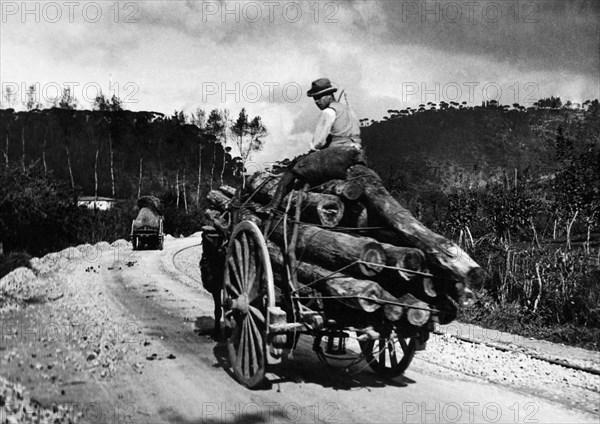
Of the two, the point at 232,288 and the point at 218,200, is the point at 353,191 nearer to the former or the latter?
the point at 232,288

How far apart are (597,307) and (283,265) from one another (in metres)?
7.09

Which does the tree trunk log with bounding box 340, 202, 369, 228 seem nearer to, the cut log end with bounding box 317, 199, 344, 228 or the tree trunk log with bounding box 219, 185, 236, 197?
the cut log end with bounding box 317, 199, 344, 228

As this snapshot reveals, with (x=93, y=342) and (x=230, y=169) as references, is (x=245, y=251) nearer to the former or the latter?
(x=93, y=342)

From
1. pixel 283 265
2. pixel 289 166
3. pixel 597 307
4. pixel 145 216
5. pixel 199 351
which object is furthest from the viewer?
pixel 145 216

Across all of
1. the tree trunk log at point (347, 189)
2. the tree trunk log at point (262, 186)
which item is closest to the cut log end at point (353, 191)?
the tree trunk log at point (347, 189)

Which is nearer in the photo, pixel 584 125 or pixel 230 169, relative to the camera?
pixel 230 169

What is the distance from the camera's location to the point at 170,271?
58.2ft

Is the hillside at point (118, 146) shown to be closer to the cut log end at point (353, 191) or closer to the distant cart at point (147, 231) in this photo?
the distant cart at point (147, 231)

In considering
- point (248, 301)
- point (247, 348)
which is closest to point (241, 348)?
Result: point (247, 348)

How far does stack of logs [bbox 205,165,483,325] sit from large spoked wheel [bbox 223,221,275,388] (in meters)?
0.28

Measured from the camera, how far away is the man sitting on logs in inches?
254

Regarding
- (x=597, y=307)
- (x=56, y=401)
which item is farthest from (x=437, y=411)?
(x=597, y=307)

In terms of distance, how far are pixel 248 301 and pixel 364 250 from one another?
5.30 ft

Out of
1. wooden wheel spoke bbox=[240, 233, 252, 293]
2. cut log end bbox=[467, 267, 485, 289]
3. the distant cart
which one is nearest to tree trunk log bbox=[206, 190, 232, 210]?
wooden wheel spoke bbox=[240, 233, 252, 293]
